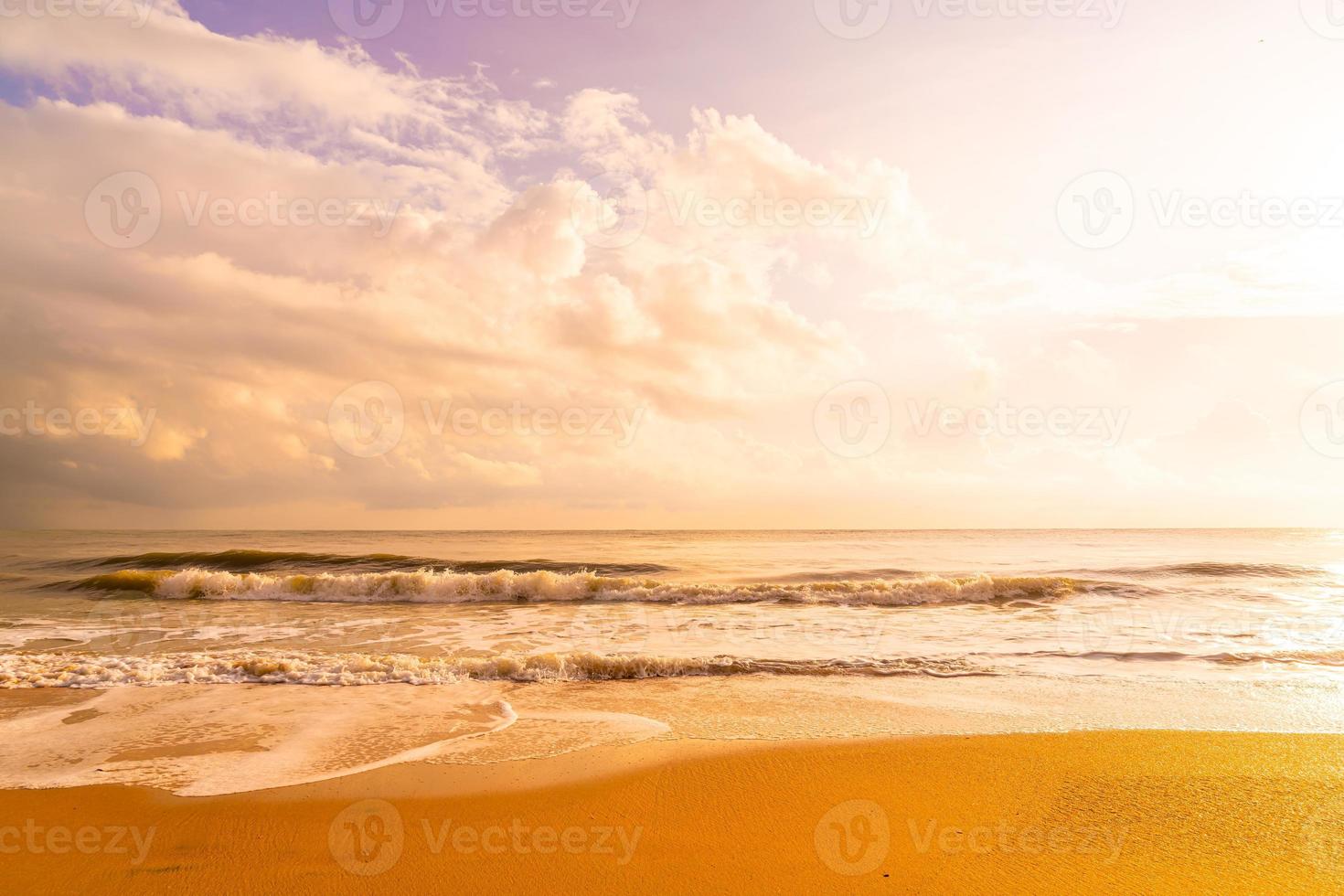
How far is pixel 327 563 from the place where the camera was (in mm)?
29016

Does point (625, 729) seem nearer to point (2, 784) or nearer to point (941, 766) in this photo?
point (941, 766)

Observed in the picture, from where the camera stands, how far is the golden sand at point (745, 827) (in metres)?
4.23

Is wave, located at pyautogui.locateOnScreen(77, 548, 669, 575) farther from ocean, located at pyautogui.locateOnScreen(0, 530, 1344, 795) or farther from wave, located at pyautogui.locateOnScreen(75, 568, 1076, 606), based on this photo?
wave, located at pyautogui.locateOnScreen(75, 568, 1076, 606)

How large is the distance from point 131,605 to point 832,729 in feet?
66.5

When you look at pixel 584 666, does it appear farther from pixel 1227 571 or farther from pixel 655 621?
pixel 1227 571

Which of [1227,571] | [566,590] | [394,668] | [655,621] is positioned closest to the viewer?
[394,668]

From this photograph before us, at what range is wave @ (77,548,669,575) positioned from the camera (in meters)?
27.6

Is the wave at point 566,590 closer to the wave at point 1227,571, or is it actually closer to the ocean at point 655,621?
the ocean at point 655,621

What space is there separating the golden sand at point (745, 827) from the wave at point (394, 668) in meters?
3.55

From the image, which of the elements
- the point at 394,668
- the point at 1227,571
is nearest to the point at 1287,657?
the point at 394,668

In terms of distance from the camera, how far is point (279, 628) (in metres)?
14.3

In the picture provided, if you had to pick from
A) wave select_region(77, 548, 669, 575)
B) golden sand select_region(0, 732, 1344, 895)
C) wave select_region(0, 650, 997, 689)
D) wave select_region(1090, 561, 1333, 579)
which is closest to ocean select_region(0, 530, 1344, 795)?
wave select_region(0, 650, 997, 689)

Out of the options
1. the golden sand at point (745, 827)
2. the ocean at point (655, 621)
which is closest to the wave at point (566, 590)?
the ocean at point (655, 621)

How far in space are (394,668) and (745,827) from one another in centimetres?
662
